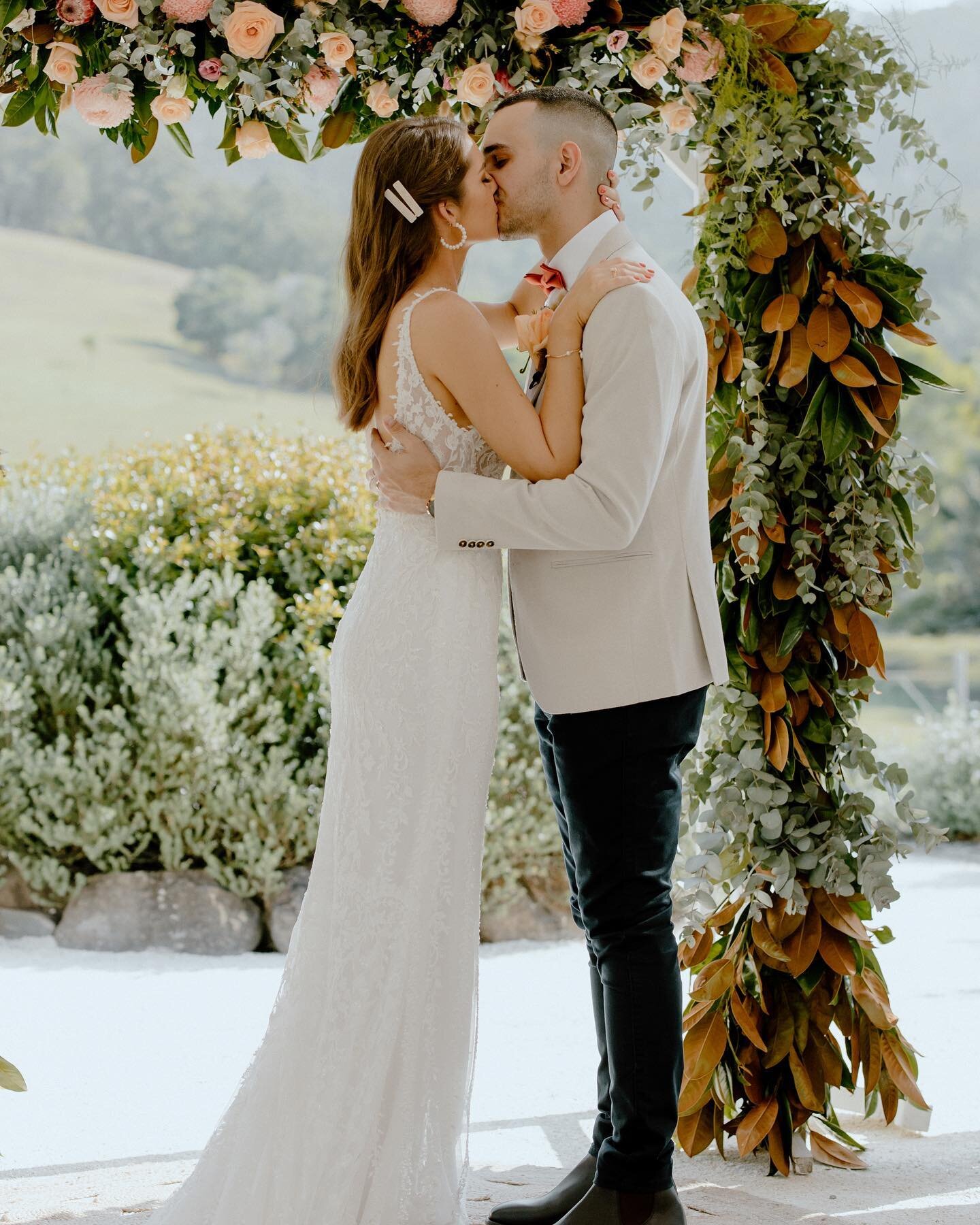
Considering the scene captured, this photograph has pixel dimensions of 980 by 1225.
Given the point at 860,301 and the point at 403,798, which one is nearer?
the point at 403,798

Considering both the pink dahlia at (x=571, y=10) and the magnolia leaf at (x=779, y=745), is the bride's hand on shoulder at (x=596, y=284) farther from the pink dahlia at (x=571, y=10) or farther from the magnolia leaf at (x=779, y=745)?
the magnolia leaf at (x=779, y=745)

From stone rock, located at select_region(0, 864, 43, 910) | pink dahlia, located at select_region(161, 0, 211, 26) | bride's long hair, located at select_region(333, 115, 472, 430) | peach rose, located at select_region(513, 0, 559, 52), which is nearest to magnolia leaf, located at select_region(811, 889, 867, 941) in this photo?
bride's long hair, located at select_region(333, 115, 472, 430)

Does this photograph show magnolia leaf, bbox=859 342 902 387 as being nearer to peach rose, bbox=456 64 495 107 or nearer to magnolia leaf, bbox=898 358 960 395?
magnolia leaf, bbox=898 358 960 395

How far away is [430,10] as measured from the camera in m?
2.36

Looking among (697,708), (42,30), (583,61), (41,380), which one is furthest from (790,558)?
(41,380)

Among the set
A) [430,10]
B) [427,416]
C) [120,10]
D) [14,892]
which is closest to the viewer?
[427,416]

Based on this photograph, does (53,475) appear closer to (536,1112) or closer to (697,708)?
(536,1112)

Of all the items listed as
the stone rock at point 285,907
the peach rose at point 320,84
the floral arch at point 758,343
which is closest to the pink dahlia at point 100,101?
the floral arch at point 758,343

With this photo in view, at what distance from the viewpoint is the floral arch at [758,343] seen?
2354 millimetres

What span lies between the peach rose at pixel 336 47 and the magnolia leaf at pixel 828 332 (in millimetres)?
1016

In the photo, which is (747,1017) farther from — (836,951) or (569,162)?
(569,162)

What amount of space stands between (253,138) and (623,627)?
126cm

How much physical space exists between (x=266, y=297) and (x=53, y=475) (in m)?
11.3

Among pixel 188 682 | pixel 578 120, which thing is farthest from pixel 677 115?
pixel 188 682
